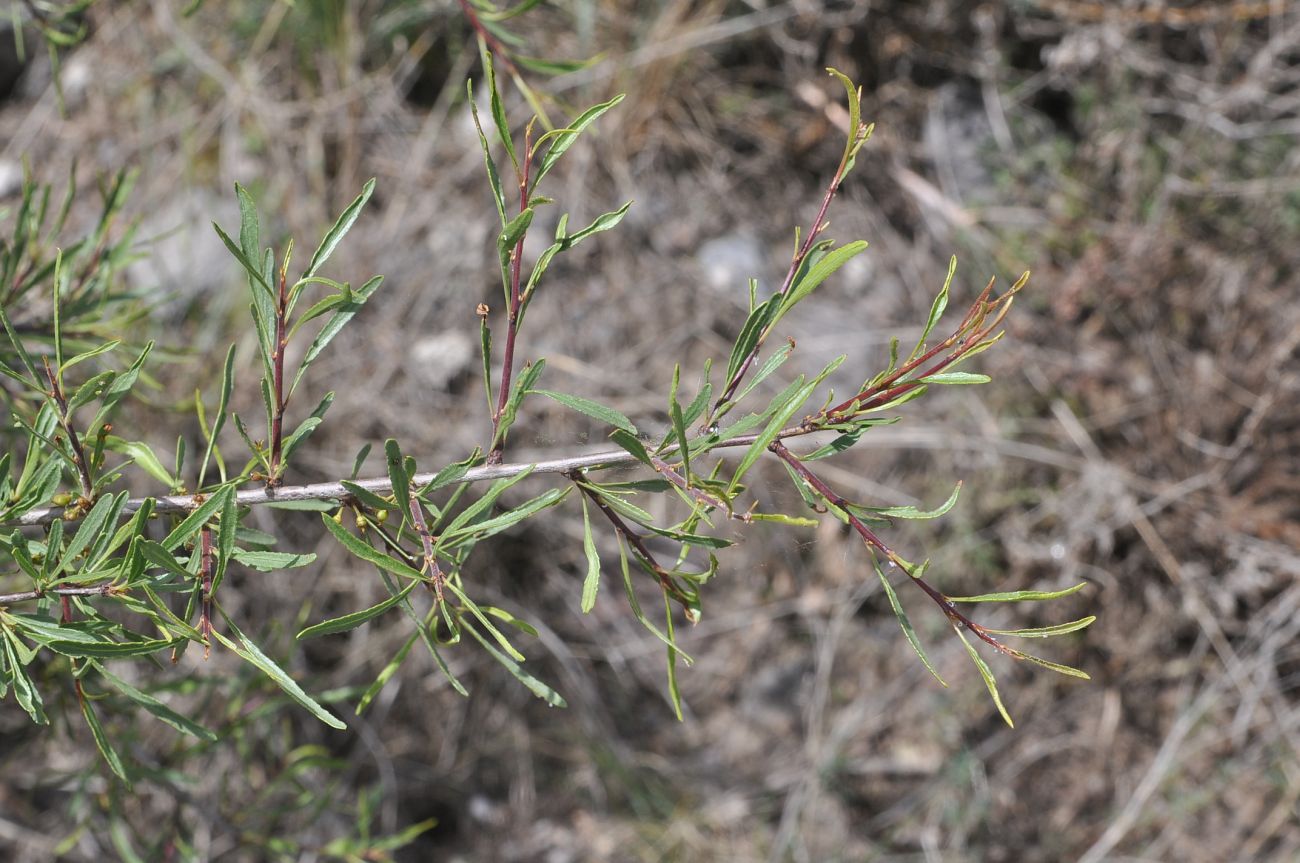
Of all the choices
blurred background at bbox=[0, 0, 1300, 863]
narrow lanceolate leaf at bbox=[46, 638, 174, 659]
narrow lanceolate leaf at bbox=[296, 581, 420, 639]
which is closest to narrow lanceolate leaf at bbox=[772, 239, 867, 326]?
narrow lanceolate leaf at bbox=[296, 581, 420, 639]

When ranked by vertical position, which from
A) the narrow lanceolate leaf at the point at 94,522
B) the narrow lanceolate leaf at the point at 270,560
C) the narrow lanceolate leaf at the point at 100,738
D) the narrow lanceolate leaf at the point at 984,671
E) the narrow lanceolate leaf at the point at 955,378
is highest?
the narrow lanceolate leaf at the point at 955,378

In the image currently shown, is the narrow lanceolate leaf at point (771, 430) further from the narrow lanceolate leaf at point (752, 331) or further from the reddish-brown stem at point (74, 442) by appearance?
the reddish-brown stem at point (74, 442)

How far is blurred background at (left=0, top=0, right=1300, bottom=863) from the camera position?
6.17 ft

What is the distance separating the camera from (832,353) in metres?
2.04

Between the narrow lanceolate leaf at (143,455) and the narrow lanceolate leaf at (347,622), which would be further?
the narrow lanceolate leaf at (143,455)

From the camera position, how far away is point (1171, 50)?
1956 millimetres

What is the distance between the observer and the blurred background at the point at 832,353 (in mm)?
1882

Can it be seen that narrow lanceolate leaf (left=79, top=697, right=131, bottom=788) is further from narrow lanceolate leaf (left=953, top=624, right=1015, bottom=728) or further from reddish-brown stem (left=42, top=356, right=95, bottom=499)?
narrow lanceolate leaf (left=953, top=624, right=1015, bottom=728)

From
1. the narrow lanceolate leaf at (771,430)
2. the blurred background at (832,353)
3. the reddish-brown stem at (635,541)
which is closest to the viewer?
the narrow lanceolate leaf at (771,430)

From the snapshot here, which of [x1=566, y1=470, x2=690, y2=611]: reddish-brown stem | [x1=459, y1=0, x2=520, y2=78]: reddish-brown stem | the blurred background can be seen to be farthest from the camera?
the blurred background

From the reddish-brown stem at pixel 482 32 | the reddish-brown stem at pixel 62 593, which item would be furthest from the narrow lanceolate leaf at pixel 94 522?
the reddish-brown stem at pixel 482 32

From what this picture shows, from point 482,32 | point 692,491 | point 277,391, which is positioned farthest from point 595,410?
point 482,32

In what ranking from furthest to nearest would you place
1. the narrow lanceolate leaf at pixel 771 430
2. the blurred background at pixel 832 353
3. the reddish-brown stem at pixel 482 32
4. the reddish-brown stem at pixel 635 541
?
the blurred background at pixel 832 353
the reddish-brown stem at pixel 482 32
the reddish-brown stem at pixel 635 541
the narrow lanceolate leaf at pixel 771 430

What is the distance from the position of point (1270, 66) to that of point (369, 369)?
1780 mm
